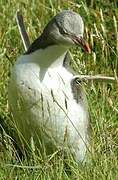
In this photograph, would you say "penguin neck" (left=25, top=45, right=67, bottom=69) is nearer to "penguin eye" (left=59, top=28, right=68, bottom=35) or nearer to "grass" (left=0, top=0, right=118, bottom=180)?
"penguin eye" (left=59, top=28, right=68, bottom=35)

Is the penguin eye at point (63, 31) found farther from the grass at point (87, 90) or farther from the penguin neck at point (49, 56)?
the grass at point (87, 90)

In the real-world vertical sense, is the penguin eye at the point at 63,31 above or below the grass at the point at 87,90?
above

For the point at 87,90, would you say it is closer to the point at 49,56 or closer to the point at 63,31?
the point at 49,56

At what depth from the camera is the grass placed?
3.62 m

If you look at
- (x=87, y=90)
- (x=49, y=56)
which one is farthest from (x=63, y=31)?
(x=87, y=90)

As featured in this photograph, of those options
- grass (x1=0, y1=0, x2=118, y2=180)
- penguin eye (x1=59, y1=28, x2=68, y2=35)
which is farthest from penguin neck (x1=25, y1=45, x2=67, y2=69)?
grass (x1=0, y1=0, x2=118, y2=180)

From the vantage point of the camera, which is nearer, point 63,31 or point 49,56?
point 63,31

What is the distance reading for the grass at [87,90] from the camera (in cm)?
362

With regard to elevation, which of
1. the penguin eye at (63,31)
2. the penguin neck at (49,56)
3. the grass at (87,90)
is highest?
the penguin eye at (63,31)

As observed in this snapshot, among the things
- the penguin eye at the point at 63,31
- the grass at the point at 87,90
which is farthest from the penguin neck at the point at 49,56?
the grass at the point at 87,90

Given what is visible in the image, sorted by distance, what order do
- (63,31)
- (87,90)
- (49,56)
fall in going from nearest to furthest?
(63,31) → (49,56) → (87,90)

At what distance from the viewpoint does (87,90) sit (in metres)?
4.33

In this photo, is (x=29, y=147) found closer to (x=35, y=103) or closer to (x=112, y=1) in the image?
(x=35, y=103)

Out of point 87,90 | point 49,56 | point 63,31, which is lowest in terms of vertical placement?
point 87,90
